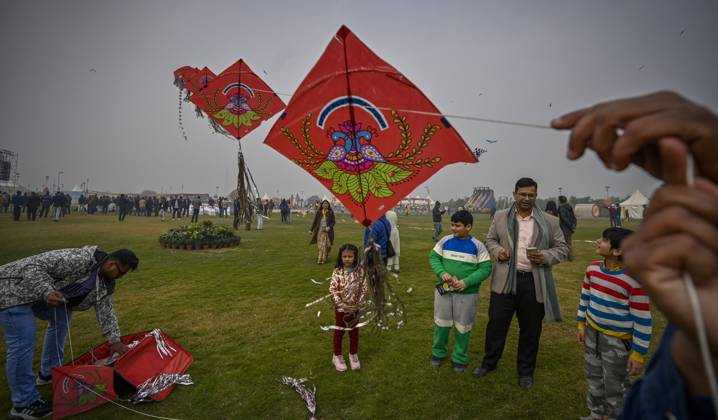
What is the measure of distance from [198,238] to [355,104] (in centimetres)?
1234

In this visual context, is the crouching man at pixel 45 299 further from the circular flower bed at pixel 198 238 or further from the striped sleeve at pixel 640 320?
the circular flower bed at pixel 198 238

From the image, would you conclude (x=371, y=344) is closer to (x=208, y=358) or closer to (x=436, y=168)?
(x=208, y=358)

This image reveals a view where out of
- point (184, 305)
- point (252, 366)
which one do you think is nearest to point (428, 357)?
point (252, 366)

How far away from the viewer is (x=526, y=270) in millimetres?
3586

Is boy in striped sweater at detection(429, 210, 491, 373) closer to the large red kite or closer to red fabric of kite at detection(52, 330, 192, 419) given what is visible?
the large red kite

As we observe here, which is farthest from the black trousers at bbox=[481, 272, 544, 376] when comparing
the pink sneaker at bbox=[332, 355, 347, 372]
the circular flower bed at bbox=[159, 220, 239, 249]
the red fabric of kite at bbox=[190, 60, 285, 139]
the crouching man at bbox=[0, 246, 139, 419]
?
the circular flower bed at bbox=[159, 220, 239, 249]

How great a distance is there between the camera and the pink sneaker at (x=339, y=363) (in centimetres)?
402

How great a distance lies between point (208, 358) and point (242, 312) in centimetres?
176

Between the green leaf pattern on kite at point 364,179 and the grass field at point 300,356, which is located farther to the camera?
the grass field at point 300,356

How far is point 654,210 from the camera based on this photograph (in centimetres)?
78

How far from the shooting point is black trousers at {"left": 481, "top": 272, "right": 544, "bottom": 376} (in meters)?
3.58

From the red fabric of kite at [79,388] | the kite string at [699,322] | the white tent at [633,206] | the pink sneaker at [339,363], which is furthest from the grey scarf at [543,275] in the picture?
the white tent at [633,206]

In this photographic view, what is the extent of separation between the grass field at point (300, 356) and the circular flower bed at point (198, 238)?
3854mm

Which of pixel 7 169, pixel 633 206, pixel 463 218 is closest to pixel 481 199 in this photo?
pixel 633 206
